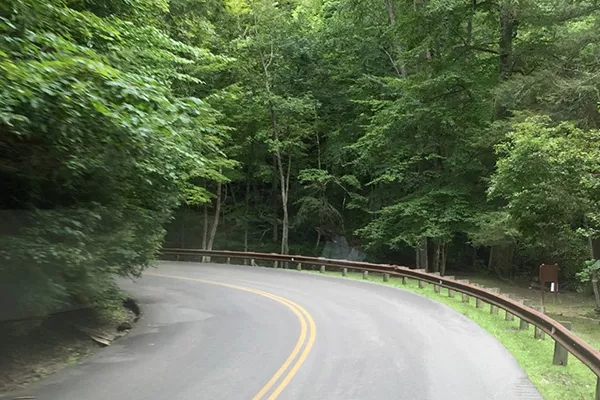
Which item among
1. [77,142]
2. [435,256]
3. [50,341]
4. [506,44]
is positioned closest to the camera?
[77,142]

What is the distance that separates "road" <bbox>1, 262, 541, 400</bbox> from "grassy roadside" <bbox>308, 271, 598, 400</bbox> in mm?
203

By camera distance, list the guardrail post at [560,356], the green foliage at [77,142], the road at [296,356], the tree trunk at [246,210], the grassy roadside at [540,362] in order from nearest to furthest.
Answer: the green foliage at [77,142]
the road at [296,356]
the grassy roadside at [540,362]
the guardrail post at [560,356]
the tree trunk at [246,210]

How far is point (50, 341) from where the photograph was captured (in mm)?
8688

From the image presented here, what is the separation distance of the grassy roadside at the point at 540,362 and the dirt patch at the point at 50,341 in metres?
6.55

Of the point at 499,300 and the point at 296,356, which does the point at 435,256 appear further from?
the point at 296,356

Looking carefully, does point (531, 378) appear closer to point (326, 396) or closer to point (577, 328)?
point (326, 396)

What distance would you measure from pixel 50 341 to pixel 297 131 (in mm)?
21546

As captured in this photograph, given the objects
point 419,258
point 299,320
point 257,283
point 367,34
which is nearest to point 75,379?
point 299,320

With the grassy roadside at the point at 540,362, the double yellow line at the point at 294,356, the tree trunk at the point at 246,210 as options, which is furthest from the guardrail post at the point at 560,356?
the tree trunk at the point at 246,210

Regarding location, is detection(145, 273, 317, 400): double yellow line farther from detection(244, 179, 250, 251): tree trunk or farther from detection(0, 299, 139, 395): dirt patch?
detection(244, 179, 250, 251): tree trunk

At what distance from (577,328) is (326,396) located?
10471 mm

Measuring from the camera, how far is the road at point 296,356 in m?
6.35

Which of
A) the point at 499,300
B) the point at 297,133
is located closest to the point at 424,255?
the point at 297,133

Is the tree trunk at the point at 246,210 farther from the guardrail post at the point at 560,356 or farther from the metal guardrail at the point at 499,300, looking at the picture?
the guardrail post at the point at 560,356
